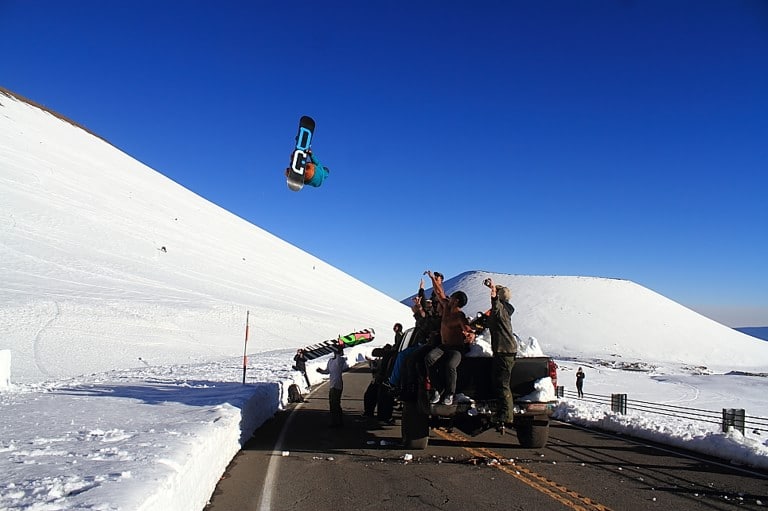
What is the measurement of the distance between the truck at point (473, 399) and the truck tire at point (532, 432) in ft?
0.05

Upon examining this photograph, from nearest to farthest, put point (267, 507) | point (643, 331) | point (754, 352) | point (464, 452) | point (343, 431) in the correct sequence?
point (267, 507)
point (464, 452)
point (343, 431)
point (754, 352)
point (643, 331)

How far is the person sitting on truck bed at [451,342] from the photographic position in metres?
7.29

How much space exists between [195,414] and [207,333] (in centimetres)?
3137

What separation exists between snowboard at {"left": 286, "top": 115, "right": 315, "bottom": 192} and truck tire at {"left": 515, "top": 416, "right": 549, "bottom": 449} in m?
4.43

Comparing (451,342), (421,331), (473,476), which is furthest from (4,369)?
(473,476)

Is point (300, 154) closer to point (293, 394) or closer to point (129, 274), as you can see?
point (293, 394)

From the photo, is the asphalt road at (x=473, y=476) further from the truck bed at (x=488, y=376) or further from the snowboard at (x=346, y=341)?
the snowboard at (x=346, y=341)

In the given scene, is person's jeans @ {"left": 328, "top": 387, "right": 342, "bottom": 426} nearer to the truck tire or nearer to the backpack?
the truck tire

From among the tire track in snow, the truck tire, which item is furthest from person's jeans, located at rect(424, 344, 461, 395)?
the tire track in snow

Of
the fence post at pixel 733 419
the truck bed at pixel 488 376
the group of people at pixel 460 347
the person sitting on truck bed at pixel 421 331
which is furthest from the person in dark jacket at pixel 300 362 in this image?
the fence post at pixel 733 419

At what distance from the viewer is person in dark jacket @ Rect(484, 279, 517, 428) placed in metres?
7.18

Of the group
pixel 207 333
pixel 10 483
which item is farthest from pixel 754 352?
pixel 10 483

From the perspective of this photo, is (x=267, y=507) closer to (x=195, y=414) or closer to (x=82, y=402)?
(x=195, y=414)

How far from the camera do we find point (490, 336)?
25.5ft
